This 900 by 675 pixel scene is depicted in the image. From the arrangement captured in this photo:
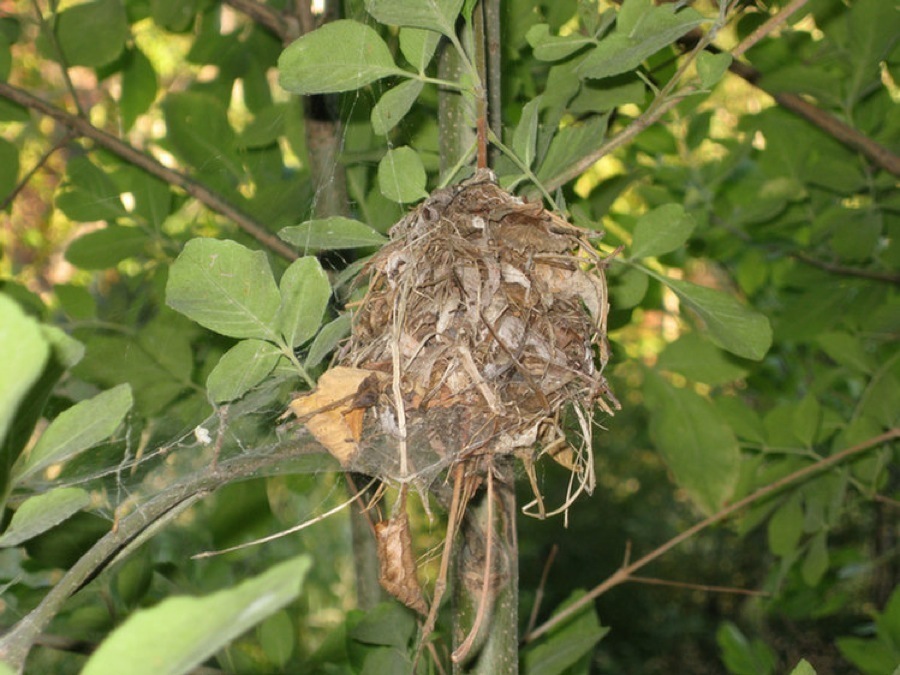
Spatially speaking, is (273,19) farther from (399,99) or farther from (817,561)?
(817,561)

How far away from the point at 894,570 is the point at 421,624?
3169mm

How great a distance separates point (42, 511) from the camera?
45 centimetres

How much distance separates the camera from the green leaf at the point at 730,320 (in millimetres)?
779

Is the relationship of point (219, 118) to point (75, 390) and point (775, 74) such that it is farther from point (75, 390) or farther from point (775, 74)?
point (775, 74)

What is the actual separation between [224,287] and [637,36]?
1.17 ft

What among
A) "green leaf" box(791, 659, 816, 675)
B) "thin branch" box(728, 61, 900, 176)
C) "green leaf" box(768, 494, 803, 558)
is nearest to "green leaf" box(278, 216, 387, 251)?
"green leaf" box(791, 659, 816, 675)

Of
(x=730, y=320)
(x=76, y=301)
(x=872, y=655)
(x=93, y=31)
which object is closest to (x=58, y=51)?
(x=93, y=31)

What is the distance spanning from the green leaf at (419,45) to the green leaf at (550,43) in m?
0.12

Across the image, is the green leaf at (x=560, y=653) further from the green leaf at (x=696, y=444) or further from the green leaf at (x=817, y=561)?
the green leaf at (x=817, y=561)

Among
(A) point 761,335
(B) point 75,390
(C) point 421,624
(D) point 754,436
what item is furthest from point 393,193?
(D) point 754,436

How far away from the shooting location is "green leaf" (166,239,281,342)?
58 cm

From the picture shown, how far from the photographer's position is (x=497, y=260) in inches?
27.6

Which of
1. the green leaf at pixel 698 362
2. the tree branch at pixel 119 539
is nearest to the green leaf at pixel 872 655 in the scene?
the green leaf at pixel 698 362

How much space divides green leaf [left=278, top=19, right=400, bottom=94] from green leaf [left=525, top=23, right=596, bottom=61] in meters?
0.17
